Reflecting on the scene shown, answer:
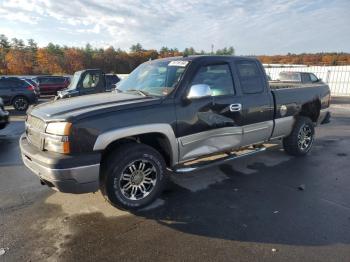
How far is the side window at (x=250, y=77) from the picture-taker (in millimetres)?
4840

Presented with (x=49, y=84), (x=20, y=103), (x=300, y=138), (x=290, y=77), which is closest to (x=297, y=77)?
(x=290, y=77)

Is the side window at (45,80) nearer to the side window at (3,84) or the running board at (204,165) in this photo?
the side window at (3,84)

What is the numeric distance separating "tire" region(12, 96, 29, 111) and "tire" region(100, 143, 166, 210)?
13.2 meters

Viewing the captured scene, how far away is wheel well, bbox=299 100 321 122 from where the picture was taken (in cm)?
617

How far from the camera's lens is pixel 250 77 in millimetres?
5004

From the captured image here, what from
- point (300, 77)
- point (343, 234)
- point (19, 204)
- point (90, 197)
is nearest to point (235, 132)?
point (343, 234)

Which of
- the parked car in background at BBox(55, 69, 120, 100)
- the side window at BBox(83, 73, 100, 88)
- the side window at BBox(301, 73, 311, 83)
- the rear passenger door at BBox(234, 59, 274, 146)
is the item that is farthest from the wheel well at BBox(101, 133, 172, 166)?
the side window at BBox(301, 73, 311, 83)

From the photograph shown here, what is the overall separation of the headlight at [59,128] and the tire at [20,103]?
1298 centimetres

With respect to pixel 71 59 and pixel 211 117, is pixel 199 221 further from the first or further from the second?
pixel 71 59

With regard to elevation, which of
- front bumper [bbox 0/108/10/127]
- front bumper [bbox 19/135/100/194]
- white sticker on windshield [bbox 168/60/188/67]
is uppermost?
white sticker on windshield [bbox 168/60/188/67]

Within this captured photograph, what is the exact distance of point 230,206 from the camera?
3.95 meters

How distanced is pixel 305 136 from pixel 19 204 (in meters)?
5.42

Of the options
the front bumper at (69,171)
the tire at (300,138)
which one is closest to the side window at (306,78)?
the tire at (300,138)

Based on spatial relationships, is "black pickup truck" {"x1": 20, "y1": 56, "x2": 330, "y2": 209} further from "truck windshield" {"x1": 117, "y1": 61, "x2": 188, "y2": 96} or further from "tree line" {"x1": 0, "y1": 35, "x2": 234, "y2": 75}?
"tree line" {"x1": 0, "y1": 35, "x2": 234, "y2": 75}
